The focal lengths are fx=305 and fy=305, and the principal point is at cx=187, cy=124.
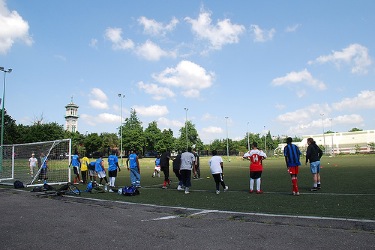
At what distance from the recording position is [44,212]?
28.7 ft

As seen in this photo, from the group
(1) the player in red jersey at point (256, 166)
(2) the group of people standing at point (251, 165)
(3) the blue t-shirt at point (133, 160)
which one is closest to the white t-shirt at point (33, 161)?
(2) the group of people standing at point (251, 165)

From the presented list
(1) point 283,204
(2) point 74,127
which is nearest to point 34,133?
(1) point 283,204

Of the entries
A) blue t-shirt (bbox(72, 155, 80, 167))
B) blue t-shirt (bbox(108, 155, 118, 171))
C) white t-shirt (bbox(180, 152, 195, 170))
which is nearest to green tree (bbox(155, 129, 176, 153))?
blue t-shirt (bbox(72, 155, 80, 167))

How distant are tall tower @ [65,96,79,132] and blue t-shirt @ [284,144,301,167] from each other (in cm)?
15383

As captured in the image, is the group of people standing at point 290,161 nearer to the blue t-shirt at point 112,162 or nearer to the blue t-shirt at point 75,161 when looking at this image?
the blue t-shirt at point 112,162

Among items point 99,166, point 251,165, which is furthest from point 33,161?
point 251,165

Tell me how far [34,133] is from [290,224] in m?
56.5

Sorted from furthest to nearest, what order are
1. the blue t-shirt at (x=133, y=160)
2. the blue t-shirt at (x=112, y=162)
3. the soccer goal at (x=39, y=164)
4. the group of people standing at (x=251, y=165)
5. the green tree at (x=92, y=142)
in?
the green tree at (x=92, y=142)
the soccer goal at (x=39, y=164)
the blue t-shirt at (x=112, y=162)
the blue t-shirt at (x=133, y=160)
the group of people standing at (x=251, y=165)

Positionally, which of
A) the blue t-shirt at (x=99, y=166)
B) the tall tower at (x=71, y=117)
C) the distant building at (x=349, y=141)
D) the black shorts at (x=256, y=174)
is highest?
the tall tower at (x=71, y=117)

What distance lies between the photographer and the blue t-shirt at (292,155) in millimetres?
10773

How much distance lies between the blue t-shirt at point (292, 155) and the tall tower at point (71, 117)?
153831 mm

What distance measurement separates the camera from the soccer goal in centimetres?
1791

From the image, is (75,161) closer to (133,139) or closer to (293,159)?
(293,159)

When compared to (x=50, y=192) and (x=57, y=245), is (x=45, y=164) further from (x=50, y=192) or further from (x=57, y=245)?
(x=57, y=245)
